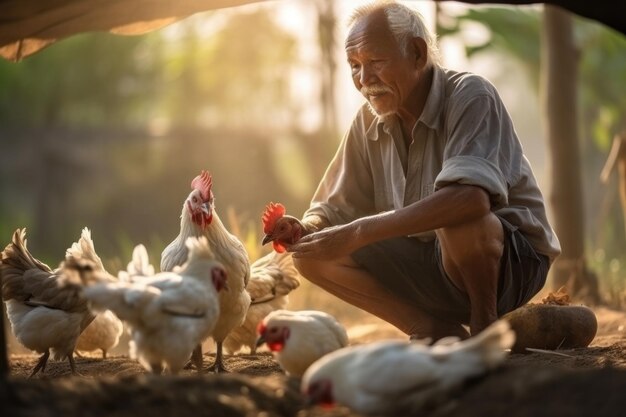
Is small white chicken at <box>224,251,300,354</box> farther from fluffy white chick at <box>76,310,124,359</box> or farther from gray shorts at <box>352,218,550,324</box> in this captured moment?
gray shorts at <box>352,218,550,324</box>

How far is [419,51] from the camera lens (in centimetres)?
543

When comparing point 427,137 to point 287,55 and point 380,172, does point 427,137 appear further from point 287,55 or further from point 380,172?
point 287,55

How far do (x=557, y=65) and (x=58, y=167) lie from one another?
1065 centimetres

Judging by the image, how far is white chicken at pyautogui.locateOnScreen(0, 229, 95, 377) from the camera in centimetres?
575

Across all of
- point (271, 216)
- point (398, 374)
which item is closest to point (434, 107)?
point (271, 216)

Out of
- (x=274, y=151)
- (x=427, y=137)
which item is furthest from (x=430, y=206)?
(x=274, y=151)

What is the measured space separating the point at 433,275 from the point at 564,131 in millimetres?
5002

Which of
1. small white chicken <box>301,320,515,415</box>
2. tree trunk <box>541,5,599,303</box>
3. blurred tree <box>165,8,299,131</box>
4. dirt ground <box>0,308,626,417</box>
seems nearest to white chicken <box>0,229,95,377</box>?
dirt ground <box>0,308,626,417</box>

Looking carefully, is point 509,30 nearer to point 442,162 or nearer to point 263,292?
point 263,292

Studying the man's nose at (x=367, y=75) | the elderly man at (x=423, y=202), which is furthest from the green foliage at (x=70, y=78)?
the man's nose at (x=367, y=75)

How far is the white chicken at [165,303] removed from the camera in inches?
160

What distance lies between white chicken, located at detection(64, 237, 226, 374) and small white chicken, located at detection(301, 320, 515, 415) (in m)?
0.77

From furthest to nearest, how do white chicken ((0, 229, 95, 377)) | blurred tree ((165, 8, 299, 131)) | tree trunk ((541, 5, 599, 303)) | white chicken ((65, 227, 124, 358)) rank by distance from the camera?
blurred tree ((165, 8, 299, 131)) → tree trunk ((541, 5, 599, 303)) → white chicken ((65, 227, 124, 358)) → white chicken ((0, 229, 95, 377))

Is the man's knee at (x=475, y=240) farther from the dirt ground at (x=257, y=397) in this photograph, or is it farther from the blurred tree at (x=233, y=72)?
the blurred tree at (x=233, y=72)
